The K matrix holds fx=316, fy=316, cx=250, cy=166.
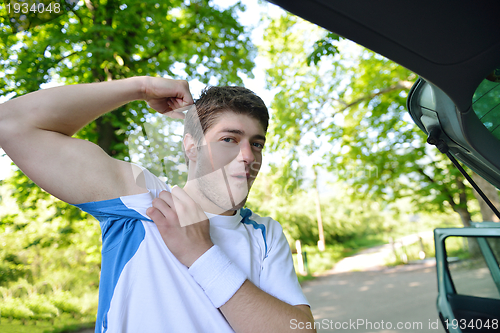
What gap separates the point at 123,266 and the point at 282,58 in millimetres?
7982

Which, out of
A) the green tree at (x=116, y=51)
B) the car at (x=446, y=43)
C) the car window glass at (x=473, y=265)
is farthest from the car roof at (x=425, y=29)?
the green tree at (x=116, y=51)

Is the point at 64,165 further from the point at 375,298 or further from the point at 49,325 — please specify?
the point at 375,298

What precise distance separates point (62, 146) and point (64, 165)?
6 cm

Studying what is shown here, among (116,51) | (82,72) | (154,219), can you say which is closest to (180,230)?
(154,219)

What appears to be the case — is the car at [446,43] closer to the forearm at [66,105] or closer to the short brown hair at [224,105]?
the short brown hair at [224,105]

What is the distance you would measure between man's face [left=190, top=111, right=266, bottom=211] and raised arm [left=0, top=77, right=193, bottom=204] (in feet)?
0.74

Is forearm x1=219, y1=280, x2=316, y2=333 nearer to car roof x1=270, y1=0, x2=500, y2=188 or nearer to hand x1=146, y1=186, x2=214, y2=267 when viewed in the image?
hand x1=146, y1=186, x2=214, y2=267

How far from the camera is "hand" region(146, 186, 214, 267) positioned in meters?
0.94

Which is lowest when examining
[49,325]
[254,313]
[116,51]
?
[49,325]

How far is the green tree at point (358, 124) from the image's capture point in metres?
6.97

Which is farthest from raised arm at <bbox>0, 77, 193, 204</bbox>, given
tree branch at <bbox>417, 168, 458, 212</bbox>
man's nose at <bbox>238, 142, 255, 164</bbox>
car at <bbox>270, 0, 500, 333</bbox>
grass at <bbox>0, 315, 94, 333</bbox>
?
tree branch at <bbox>417, 168, 458, 212</bbox>

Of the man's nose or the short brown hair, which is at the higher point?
the short brown hair

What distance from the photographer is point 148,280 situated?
94cm

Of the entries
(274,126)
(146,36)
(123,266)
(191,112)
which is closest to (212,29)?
(146,36)
